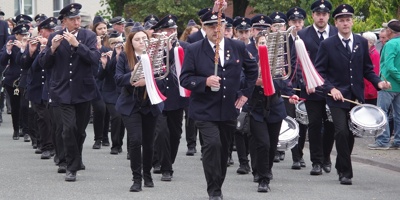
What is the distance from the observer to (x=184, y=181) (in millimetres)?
13891

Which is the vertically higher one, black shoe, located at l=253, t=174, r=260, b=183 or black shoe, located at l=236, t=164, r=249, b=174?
black shoe, located at l=253, t=174, r=260, b=183

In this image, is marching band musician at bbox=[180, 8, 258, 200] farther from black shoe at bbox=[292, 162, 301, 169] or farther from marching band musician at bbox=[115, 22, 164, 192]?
black shoe at bbox=[292, 162, 301, 169]

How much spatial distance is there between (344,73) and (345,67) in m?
0.07

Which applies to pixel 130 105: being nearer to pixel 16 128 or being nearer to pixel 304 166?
pixel 304 166

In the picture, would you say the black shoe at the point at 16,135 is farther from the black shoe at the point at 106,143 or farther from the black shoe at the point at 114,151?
the black shoe at the point at 114,151

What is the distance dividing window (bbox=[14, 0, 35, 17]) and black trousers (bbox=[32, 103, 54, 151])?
29.9 metres

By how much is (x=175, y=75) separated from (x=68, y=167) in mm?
1812

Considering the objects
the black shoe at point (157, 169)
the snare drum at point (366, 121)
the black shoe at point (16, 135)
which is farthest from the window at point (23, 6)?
the snare drum at point (366, 121)

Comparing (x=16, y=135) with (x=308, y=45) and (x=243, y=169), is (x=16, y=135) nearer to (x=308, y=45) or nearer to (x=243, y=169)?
(x=243, y=169)

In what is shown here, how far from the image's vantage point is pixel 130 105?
1276 centimetres

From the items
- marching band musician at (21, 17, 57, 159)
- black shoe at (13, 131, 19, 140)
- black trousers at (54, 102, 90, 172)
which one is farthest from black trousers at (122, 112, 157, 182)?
black shoe at (13, 131, 19, 140)

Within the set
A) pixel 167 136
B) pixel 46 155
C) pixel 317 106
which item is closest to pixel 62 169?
pixel 167 136

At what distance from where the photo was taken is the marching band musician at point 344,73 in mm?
13336

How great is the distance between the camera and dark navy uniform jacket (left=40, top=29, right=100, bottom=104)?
45.4ft
